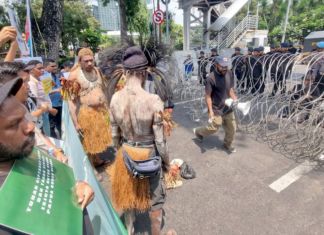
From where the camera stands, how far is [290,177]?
330 centimetres

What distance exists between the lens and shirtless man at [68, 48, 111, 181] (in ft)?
9.92

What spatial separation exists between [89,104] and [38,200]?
2.42 metres

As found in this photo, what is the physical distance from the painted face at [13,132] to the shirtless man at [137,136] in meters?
0.89

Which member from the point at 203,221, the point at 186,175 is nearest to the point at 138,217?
the point at 203,221

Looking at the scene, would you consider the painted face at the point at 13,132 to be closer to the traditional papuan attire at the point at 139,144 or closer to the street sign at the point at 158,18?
the traditional papuan attire at the point at 139,144

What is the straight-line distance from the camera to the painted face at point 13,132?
94 cm

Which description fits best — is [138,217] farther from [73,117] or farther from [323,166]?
[323,166]

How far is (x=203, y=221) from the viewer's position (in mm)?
2549

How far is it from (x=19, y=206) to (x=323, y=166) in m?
4.32

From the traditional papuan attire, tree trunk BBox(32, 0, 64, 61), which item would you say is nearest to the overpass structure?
tree trunk BBox(32, 0, 64, 61)

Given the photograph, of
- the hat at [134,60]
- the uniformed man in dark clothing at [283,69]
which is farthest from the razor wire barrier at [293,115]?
the hat at [134,60]

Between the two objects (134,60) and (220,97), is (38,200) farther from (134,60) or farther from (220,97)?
(220,97)

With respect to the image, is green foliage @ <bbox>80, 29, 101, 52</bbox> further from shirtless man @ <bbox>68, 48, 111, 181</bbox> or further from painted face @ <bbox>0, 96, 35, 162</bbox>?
painted face @ <bbox>0, 96, 35, 162</bbox>

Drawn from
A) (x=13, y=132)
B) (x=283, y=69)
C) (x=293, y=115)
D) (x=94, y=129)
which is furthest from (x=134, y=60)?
(x=283, y=69)
